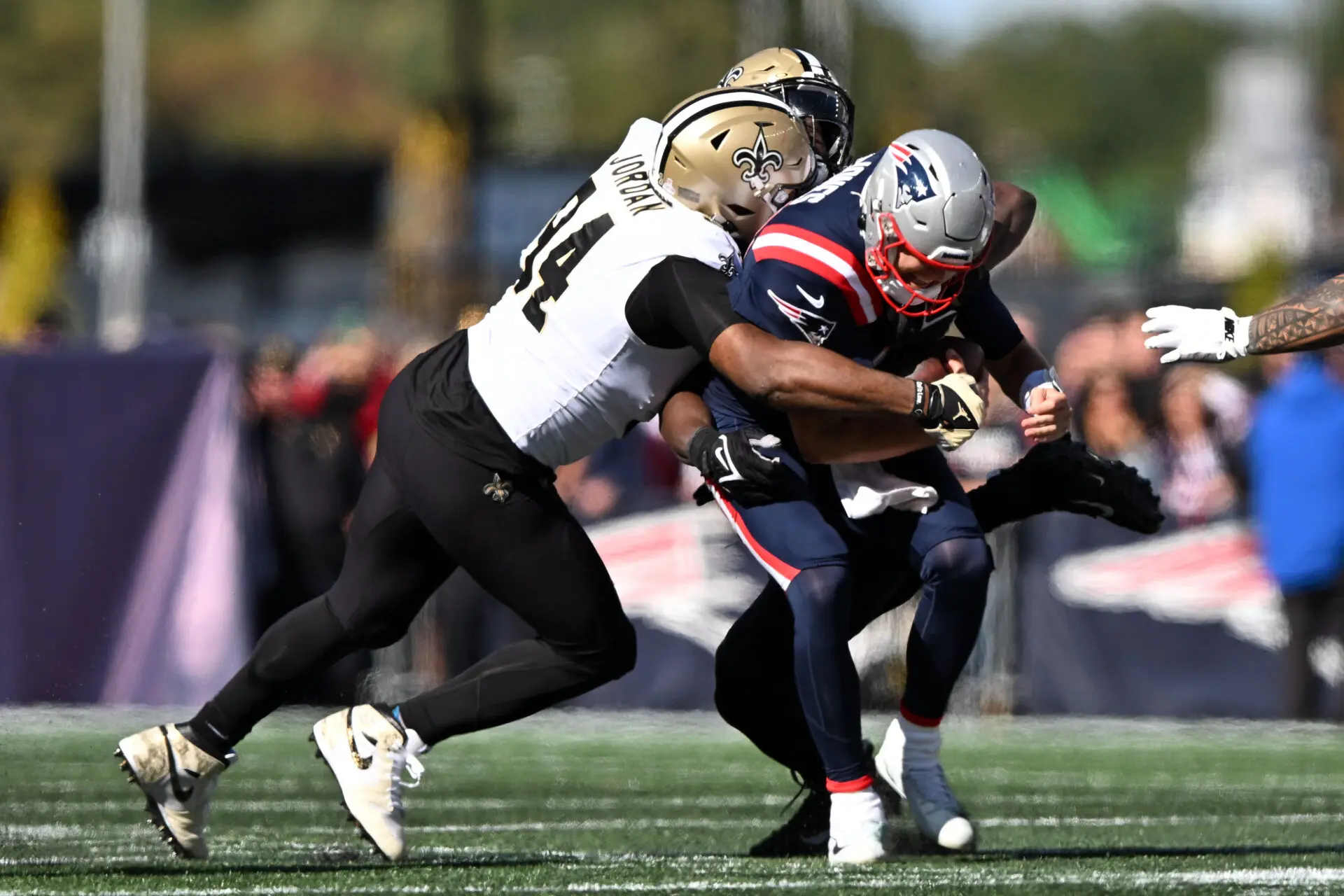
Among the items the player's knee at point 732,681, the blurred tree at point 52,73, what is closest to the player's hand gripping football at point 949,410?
the player's knee at point 732,681

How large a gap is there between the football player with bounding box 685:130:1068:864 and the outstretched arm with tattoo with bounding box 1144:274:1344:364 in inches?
11.7

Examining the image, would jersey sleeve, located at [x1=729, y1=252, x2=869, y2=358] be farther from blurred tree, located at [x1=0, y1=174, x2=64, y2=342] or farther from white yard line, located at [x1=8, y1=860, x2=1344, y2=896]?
blurred tree, located at [x1=0, y1=174, x2=64, y2=342]

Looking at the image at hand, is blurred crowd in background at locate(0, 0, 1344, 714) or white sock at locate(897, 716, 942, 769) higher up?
blurred crowd in background at locate(0, 0, 1344, 714)

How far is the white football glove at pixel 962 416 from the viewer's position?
5027 millimetres

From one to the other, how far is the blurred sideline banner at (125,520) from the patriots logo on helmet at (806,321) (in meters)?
5.02

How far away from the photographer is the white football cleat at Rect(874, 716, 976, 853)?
5.33m

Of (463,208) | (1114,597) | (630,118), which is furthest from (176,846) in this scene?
(630,118)

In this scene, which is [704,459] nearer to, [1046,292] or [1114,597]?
[1114,597]

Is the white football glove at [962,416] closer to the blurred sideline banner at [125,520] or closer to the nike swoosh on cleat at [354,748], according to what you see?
the nike swoosh on cleat at [354,748]

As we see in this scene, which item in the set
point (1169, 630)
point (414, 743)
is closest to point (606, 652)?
point (414, 743)

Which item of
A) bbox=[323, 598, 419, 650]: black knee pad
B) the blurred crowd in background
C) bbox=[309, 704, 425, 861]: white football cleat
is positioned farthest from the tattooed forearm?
the blurred crowd in background

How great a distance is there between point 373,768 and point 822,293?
155 cm

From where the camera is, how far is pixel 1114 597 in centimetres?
1099

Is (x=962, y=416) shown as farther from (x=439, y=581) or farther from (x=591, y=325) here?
(x=439, y=581)
